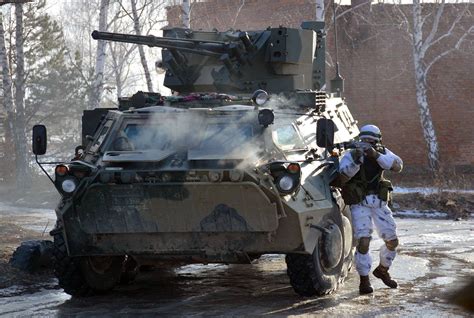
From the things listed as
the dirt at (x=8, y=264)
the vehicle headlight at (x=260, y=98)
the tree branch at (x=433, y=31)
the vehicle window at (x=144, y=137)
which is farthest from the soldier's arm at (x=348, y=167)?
the tree branch at (x=433, y=31)

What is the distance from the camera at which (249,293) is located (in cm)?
936

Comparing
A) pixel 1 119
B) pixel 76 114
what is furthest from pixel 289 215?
pixel 76 114

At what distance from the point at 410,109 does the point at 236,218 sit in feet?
53.0

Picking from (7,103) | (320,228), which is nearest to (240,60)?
(320,228)

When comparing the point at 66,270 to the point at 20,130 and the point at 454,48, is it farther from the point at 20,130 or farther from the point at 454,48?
the point at 20,130

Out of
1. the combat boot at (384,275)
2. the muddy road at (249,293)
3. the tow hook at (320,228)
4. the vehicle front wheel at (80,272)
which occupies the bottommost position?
the muddy road at (249,293)

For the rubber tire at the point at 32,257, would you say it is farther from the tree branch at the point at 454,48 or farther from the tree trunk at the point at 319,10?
the tree branch at the point at 454,48

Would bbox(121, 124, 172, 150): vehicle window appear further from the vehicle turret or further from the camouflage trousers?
the vehicle turret

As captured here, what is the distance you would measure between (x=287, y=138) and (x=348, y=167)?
66 cm

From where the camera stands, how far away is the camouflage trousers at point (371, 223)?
9086 millimetres

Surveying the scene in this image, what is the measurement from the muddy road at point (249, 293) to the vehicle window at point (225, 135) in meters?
1.47

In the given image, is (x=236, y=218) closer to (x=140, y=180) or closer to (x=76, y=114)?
(x=140, y=180)

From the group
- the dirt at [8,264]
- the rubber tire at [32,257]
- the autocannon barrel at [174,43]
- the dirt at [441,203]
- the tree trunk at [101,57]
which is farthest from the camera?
the tree trunk at [101,57]

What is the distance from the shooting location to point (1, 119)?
97.4 ft
